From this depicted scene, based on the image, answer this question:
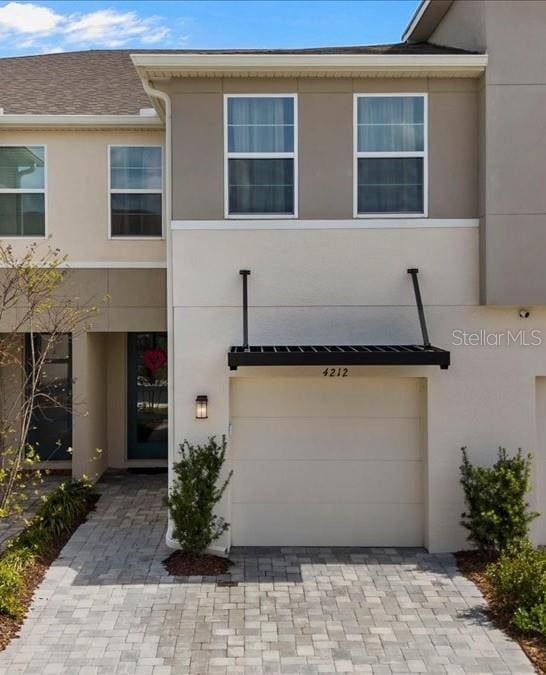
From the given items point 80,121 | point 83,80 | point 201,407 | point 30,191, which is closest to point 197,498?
point 201,407

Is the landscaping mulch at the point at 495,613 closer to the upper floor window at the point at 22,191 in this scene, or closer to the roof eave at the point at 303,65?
the roof eave at the point at 303,65

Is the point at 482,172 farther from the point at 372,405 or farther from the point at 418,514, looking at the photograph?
the point at 418,514

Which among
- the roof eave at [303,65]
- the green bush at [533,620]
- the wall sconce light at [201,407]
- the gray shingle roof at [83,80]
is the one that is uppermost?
the gray shingle roof at [83,80]

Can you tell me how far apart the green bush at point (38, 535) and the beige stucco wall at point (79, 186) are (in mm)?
4097

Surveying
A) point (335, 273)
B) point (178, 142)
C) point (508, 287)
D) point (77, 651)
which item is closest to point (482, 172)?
point (508, 287)

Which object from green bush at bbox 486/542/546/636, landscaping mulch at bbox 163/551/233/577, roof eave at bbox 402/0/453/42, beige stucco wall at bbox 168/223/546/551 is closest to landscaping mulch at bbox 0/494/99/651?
landscaping mulch at bbox 163/551/233/577

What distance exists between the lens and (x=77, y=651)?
6629 mm

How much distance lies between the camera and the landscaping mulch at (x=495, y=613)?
6516 millimetres

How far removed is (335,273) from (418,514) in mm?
3601

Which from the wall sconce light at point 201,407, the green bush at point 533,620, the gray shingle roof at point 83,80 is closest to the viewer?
the green bush at point 533,620

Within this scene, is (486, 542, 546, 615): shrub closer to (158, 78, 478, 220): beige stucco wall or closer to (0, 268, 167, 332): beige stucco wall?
(158, 78, 478, 220): beige stucco wall

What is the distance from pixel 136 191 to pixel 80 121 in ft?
4.91

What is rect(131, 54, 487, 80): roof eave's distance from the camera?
893 centimetres

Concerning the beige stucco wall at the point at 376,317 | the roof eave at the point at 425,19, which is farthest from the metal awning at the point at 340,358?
the roof eave at the point at 425,19
